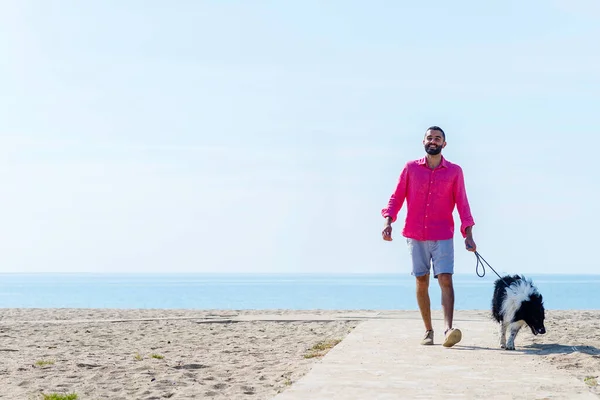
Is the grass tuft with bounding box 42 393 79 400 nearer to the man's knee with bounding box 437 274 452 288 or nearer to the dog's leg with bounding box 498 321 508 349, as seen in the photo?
the man's knee with bounding box 437 274 452 288

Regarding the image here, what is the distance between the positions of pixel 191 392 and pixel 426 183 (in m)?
3.65

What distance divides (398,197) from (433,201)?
0.42m

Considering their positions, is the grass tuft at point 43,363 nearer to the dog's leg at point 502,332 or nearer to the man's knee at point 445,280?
the man's knee at point 445,280

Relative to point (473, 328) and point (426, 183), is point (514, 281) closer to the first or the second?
point (426, 183)

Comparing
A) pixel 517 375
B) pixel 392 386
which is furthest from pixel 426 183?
→ pixel 392 386

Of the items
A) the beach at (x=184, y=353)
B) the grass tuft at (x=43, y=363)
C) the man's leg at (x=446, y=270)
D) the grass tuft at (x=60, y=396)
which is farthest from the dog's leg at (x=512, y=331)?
the grass tuft at (x=43, y=363)

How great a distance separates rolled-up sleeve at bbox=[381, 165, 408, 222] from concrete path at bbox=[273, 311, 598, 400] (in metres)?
1.43

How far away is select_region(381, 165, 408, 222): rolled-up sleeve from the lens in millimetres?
9203

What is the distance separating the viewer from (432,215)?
9.03 m

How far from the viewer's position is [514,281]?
356 inches

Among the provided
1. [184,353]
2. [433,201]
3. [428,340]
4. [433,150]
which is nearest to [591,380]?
[428,340]

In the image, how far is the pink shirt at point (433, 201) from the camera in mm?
9016

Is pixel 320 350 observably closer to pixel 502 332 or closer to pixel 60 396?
pixel 502 332

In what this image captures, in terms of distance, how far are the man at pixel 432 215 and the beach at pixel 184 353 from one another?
125cm
